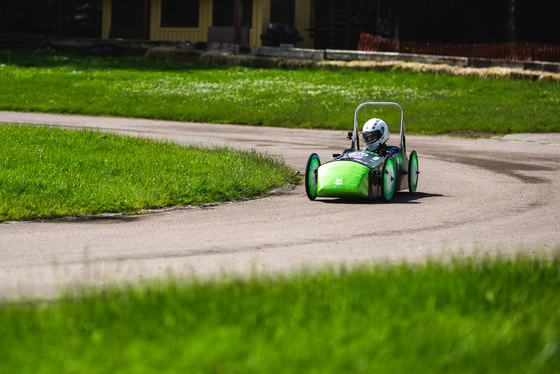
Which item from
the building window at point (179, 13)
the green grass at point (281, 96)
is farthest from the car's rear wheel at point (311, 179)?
the building window at point (179, 13)

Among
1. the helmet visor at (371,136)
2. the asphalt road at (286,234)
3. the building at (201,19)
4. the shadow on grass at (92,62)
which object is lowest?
the asphalt road at (286,234)

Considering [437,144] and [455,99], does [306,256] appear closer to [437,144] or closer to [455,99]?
[437,144]

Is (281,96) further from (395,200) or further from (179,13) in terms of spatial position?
(395,200)

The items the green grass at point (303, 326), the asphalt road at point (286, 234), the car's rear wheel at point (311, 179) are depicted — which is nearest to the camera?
the green grass at point (303, 326)

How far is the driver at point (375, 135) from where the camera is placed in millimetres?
11977

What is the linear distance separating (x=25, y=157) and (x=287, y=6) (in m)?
29.4

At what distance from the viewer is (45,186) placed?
10.2 metres

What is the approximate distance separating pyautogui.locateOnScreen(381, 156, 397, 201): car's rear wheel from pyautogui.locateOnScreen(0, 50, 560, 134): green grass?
11.7 meters

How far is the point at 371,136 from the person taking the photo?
39.4 feet

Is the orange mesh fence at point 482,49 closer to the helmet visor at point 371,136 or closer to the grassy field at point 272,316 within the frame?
the helmet visor at point 371,136

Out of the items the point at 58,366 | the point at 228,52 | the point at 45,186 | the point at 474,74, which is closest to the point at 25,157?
the point at 45,186

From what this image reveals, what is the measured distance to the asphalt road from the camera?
254 inches

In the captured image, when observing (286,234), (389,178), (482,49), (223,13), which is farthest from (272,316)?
(223,13)

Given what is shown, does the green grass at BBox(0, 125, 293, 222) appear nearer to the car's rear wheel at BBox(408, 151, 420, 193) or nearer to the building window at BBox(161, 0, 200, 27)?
the car's rear wheel at BBox(408, 151, 420, 193)
